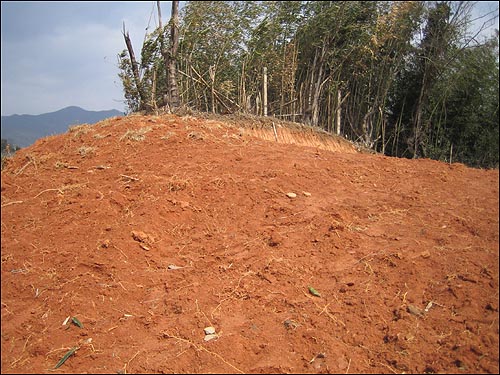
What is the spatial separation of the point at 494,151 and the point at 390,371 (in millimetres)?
6114

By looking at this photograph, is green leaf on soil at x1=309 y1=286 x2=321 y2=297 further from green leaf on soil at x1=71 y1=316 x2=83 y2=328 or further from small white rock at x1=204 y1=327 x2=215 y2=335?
green leaf on soil at x1=71 y1=316 x2=83 y2=328

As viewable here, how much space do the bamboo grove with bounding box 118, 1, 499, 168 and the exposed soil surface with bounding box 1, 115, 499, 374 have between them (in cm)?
339

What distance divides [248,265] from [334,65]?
7.11 metres

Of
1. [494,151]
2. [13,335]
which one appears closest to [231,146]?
[13,335]

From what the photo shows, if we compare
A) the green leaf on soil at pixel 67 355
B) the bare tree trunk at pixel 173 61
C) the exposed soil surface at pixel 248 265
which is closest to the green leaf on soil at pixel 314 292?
the exposed soil surface at pixel 248 265

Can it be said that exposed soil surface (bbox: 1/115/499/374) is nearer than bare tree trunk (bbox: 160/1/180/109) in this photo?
Yes

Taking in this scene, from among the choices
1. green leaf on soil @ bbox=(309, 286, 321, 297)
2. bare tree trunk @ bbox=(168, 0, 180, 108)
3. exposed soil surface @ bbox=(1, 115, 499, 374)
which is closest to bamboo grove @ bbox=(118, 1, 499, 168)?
bare tree trunk @ bbox=(168, 0, 180, 108)

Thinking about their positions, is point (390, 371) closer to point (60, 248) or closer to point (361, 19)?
point (60, 248)

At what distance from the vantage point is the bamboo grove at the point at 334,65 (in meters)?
7.21

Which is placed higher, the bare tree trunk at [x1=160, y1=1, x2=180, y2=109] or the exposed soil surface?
the bare tree trunk at [x1=160, y1=1, x2=180, y2=109]

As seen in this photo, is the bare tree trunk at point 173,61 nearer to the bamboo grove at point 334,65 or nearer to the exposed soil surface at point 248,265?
the bamboo grove at point 334,65

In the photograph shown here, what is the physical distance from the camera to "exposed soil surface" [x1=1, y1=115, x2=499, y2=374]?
1854mm

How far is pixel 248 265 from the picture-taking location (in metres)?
2.53

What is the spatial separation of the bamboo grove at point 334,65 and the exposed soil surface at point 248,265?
3.39 meters
